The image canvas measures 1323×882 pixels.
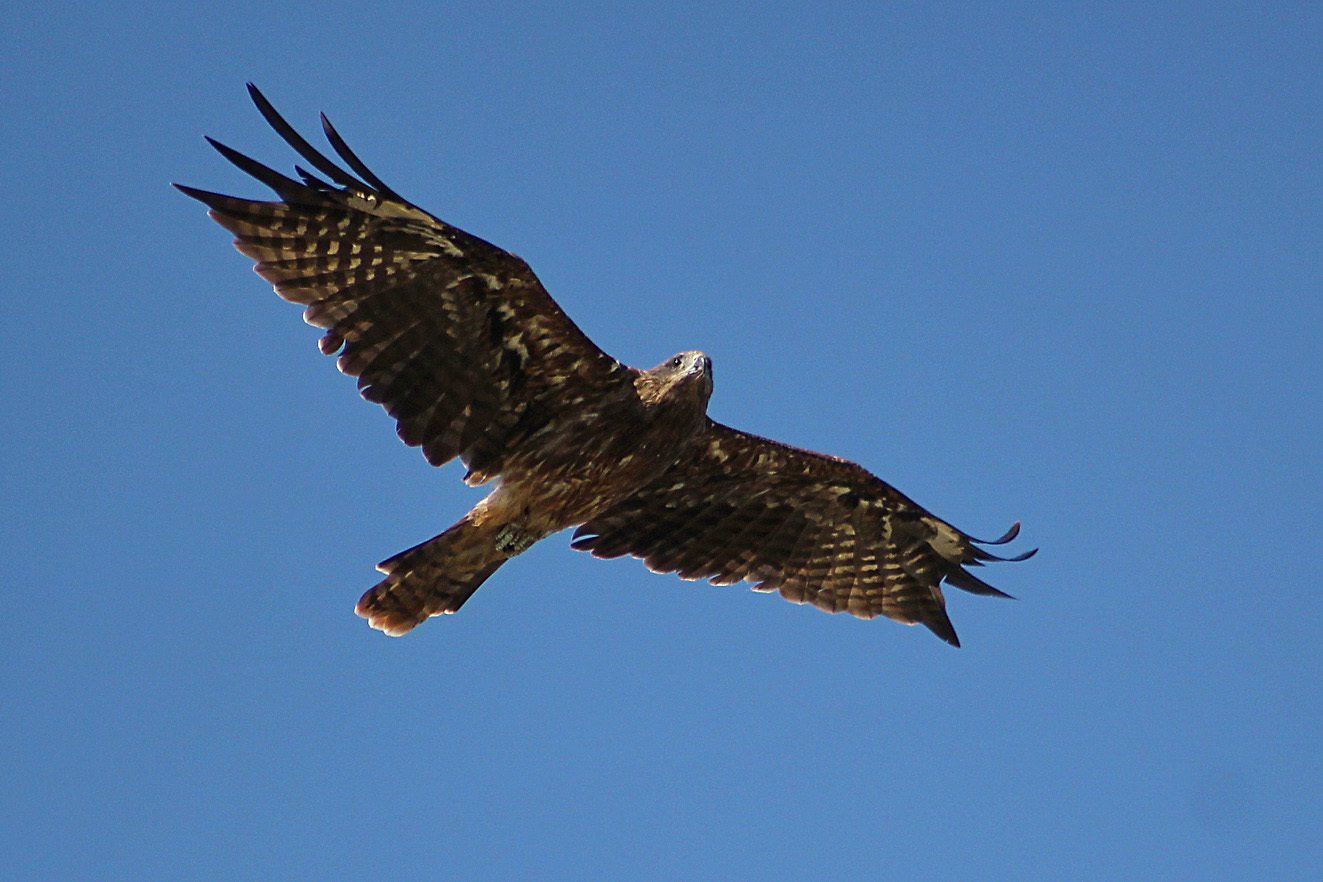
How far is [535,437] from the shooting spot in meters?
9.86

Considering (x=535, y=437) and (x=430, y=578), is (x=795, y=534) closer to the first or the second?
(x=535, y=437)

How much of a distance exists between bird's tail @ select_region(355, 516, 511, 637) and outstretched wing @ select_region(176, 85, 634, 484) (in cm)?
41

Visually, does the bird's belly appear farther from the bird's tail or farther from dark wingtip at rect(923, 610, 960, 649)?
dark wingtip at rect(923, 610, 960, 649)

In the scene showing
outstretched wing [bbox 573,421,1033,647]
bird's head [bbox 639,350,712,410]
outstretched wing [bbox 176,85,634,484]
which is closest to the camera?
outstretched wing [bbox 176,85,634,484]

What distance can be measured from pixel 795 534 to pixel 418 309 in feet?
11.8

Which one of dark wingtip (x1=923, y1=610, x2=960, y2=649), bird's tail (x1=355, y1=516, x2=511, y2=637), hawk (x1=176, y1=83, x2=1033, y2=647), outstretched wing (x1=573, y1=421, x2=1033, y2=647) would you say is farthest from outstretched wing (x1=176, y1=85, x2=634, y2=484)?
dark wingtip (x1=923, y1=610, x2=960, y2=649)

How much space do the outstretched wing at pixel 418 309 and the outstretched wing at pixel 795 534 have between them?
4.53 ft

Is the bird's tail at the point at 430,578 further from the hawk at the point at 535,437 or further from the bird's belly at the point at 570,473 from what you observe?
the bird's belly at the point at 570,473

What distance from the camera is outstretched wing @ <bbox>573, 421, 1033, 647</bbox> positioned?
1095 cm

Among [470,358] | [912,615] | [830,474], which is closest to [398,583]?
[470,358]

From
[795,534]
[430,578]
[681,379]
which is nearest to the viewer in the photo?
[681,379]

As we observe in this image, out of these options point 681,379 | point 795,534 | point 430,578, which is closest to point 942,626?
point 795,534

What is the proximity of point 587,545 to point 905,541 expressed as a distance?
237 centimetres

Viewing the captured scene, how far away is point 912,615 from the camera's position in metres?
11.6
